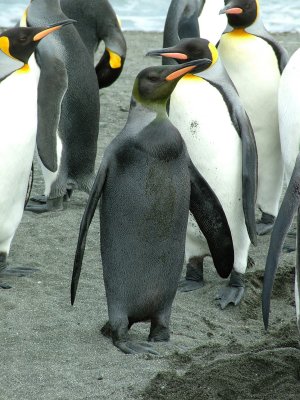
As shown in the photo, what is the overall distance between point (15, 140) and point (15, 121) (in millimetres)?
95

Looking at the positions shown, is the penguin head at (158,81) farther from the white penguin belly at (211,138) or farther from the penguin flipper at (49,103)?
the penguin flipper at (49,103)

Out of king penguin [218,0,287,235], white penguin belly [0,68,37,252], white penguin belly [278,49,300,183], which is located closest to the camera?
white penguin belly [0,68,37,252]

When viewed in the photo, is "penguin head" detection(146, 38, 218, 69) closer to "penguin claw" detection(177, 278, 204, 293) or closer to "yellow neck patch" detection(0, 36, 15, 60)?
"yellow neck patch" detection(0, 36, 15, 60)

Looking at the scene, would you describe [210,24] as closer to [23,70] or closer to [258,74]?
[258,74]

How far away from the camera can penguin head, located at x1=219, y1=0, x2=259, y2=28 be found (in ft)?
19.1

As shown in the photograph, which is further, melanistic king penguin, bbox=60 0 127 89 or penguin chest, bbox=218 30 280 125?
melanistic king penguin, bbox=60 0 127 89

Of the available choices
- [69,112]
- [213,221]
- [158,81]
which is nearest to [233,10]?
[69,112]

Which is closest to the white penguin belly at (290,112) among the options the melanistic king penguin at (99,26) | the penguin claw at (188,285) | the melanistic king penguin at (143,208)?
the penguin claw at (188,285)

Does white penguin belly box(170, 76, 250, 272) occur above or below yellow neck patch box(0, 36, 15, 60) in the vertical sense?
below

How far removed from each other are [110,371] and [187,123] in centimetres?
147

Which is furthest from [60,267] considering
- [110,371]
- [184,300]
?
[110,371]

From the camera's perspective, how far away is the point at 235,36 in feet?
19.1

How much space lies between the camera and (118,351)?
4.05 meters

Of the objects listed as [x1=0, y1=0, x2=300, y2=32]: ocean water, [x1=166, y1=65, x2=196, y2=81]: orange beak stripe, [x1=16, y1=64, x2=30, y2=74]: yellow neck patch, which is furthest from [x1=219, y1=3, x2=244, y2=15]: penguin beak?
[x1=0, y1=0, x2=300, y2=32]: ocean water
